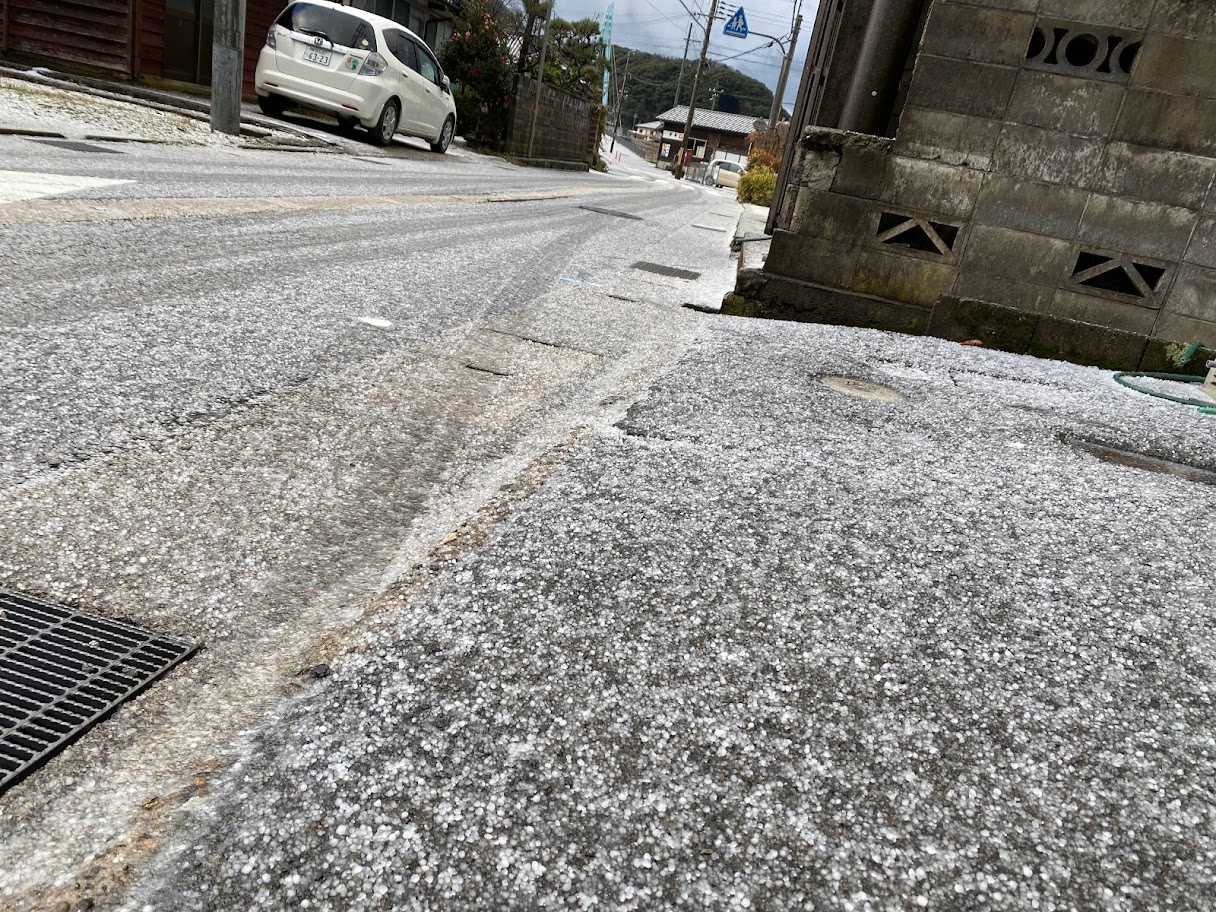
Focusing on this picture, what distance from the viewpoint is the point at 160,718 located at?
1336 millimetres

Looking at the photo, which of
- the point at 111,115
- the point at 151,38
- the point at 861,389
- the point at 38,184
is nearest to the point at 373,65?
the point at 111,115

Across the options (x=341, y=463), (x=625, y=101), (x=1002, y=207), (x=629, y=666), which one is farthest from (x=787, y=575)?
(x=625, y=101)

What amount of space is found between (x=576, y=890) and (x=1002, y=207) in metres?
5.20

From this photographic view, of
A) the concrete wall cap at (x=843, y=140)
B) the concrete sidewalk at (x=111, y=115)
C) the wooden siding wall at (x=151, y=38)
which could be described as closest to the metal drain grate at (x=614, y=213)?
the concrete sidewalk at (x=111, y=115)

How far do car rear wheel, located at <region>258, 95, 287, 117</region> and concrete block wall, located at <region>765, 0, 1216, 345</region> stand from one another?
12.4m

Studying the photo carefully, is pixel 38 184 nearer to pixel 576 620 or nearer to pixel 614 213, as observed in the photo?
pixel 576 620

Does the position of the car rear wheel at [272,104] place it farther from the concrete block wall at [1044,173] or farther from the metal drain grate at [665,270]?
the concrete block wall at [1044,173]

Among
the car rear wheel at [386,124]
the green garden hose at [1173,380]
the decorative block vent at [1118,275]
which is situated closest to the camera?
the green garden hose at [1173,380]

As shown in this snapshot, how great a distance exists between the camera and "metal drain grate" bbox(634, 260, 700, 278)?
23.1 feet

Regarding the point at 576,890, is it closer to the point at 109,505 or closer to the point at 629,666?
the point at 629,666

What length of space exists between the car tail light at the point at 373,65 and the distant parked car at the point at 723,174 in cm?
3257

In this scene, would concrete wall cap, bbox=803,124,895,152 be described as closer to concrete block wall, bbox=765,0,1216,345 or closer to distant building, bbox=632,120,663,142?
concrete block wall, bbox=765,0,1216,345

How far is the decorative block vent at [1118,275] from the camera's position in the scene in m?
4.91

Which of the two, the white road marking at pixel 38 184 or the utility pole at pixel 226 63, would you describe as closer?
the white road marking at pixel 38 184
